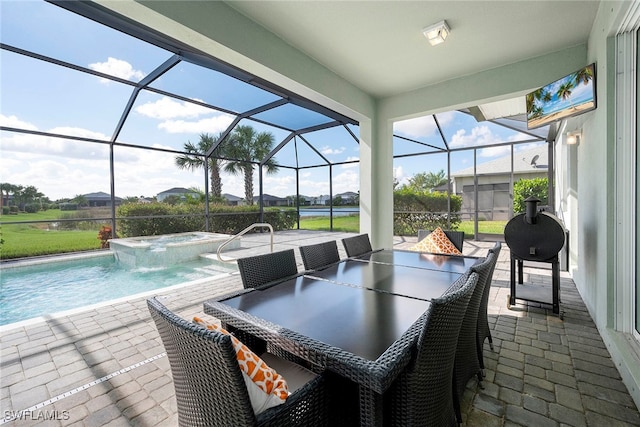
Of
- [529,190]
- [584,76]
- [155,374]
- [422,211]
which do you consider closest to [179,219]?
[422,211]

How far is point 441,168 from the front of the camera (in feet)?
28.3

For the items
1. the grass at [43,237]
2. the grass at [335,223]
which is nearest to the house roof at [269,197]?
the grass at [335,223]

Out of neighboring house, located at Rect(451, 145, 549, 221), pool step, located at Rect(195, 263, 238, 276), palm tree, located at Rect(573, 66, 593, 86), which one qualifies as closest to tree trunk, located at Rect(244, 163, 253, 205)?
pool step, located at Rect(195, 263, 238, 276)

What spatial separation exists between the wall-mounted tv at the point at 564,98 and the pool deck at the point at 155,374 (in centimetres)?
223

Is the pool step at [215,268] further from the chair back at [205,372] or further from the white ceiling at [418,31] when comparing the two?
the chair back at [205,372]

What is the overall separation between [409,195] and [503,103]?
5.17 metres

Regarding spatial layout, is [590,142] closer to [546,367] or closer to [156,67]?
[546,367]

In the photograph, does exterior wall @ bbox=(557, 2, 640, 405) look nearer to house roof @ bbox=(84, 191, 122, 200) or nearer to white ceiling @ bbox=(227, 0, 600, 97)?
white ceiling @ bbox=(227, 0, 600, 97)

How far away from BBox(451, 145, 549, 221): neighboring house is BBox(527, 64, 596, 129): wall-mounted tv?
458 cm

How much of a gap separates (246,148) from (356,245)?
351 inches

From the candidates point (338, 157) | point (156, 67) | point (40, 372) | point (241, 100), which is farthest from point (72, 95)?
point (338, 157)

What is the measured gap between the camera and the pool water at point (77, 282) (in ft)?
14.5

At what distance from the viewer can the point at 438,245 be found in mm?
3393

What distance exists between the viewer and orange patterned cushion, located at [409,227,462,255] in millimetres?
3344
